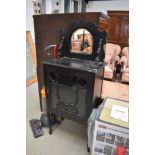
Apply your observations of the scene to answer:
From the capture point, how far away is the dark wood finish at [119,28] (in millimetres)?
3797

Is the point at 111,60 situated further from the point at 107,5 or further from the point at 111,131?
the point at 111,131

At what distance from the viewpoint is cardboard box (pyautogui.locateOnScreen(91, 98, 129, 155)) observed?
1.12 metres

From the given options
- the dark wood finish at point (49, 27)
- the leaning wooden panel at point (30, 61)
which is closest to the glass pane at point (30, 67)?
the leaning wooden panel at point (30, 61)

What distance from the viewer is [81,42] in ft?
5.43

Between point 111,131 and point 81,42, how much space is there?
0.99 meters

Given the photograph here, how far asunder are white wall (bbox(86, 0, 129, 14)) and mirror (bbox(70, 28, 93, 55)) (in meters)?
3.50

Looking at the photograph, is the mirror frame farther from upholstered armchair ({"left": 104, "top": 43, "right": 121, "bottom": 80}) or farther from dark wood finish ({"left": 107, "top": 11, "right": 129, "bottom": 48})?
dark wood finish ({"left": 107, "top": 11, "right": 129, "bottom": 48})

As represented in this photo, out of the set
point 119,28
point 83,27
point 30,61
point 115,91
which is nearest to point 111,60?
point 119,28

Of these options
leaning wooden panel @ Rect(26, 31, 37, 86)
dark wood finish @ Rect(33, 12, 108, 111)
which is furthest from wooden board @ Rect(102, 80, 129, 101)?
leaning wooden panel @ Rect(26, 31, 37, 86)

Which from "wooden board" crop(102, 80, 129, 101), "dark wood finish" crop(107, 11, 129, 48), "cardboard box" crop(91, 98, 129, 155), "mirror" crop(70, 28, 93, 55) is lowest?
"cardboard box" crop(91, 98, 129, 155)

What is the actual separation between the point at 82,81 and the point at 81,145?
0.81 m

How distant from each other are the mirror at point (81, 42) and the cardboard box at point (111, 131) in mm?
646

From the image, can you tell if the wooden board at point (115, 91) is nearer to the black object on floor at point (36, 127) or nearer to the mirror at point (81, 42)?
the mirror at point (81, 42)
